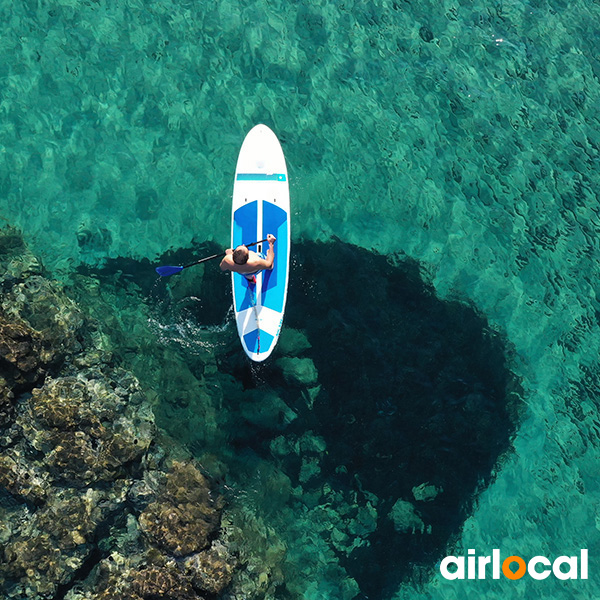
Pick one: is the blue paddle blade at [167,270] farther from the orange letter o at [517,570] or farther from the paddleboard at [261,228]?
the orange letter o at [517,570]

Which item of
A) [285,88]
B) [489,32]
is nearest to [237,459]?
[285,88]

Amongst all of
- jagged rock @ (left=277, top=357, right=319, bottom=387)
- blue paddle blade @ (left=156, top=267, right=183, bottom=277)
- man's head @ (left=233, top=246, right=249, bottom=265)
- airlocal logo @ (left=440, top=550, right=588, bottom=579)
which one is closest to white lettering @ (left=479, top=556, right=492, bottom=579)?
airlocal logo @ (left=440, top=550, right=588, bottom=579)

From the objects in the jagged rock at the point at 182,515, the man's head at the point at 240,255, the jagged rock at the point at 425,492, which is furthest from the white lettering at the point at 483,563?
the man's head at the point at 240,255

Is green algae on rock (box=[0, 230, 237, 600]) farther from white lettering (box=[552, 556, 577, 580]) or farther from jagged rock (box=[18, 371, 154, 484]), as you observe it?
white lettering (box=[552, 556, 577, 580])

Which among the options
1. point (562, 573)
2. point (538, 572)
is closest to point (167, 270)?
point (538, 572)

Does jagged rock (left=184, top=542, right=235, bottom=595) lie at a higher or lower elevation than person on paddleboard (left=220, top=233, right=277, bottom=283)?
lower

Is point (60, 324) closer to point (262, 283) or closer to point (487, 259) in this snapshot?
point (262, 283)
